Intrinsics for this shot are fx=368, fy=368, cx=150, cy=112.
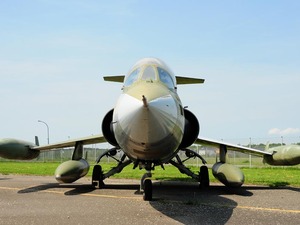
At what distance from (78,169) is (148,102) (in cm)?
660

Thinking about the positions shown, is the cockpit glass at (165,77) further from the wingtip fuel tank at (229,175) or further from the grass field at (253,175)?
the grass field at (253,175)

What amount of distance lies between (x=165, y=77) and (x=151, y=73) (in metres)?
0.45

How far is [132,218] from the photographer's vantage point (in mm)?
6996

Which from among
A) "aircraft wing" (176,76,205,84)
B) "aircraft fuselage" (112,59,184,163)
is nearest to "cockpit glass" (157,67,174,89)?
"aircraft fuselage" (112,59,184,163)

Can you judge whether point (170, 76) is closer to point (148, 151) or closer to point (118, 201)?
point (148, 151)

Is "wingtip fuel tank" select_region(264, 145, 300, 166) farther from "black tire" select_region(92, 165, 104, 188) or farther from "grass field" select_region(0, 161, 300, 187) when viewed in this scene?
"black tire" select_region(92, 165, 104, 188)

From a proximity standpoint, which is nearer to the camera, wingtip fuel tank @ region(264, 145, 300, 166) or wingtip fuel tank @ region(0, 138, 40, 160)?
wingtip fuel tank @ region(264, 145, 300, 166)

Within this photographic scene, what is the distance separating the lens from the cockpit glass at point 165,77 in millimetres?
8920

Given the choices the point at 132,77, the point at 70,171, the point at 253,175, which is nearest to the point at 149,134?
the point at 132,77

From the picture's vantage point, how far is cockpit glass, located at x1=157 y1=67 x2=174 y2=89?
8.92 m

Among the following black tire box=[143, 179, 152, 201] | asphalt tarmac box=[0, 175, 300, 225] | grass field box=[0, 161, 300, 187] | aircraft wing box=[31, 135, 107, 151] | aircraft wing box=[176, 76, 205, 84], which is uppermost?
aircraft wing box=[176, 76, 205, 84]

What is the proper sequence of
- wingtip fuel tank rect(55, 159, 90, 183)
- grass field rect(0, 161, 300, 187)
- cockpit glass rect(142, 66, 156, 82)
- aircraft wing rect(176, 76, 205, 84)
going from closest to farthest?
cockpit glass rect(142, 66, 156, 82), wingtip fuel tank rect(55, 159, 90, 183), aircraft wing rect(176, 76, 205, 84), grass field rect(0, 161, 300, 187)

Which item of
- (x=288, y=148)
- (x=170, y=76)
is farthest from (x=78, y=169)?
(x=288, y=148)

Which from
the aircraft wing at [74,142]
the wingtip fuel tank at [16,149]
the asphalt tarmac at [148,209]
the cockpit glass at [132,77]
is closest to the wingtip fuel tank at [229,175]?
the asphalt tarmac at [148,209]
